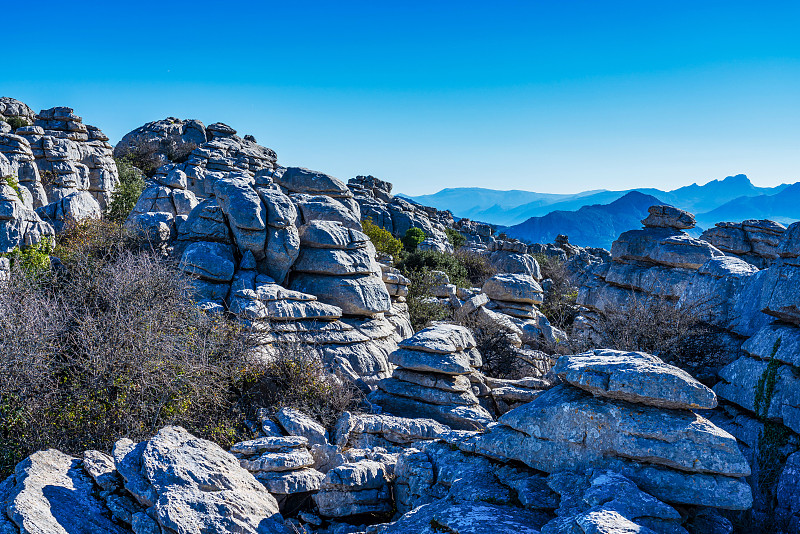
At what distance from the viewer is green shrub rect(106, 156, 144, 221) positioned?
872 inches

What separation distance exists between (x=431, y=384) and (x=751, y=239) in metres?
20.2

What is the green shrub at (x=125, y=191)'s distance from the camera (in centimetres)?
2214

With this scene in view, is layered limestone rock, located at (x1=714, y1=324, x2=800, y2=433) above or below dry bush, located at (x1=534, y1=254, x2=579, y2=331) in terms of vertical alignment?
above

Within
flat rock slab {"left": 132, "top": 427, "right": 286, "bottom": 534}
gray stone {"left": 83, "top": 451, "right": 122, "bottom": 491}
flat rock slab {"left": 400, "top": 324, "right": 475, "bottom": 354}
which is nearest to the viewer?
flat rock slab {"left": 132, "top": 427, "right": 286, "bottom": 534}

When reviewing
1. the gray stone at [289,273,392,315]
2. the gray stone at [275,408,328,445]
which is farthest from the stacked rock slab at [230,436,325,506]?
the gray stone at [289,273,392,315]

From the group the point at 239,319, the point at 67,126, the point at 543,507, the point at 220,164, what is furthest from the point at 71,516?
the point at 67,126

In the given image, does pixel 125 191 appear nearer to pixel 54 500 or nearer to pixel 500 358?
pixel 500 358

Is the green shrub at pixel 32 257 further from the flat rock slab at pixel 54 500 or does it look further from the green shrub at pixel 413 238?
the green shrub at pixel 413 238

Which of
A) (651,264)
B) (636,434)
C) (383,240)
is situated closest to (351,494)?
(636,434)

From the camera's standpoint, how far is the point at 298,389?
1023 centimetres

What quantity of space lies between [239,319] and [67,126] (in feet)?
103

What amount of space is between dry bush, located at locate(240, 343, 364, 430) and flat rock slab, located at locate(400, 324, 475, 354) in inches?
60.6

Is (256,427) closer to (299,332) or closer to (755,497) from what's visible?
(299,332)

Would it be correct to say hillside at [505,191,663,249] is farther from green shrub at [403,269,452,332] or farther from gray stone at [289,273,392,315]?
gray stone at [289,273,392,315]
